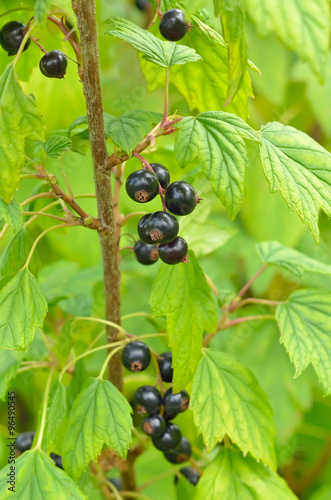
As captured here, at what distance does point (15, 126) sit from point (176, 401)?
1.79ft

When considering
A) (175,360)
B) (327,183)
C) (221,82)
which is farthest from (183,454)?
(221,82)

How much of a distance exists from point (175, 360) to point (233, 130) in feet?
1.25

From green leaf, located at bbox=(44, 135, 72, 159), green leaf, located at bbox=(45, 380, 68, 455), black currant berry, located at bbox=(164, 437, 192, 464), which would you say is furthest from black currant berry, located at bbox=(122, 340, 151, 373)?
green leaf, located at bbox=(44, 135, 72, 159)

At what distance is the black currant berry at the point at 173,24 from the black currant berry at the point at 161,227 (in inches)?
10.4

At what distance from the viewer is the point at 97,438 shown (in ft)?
2.73

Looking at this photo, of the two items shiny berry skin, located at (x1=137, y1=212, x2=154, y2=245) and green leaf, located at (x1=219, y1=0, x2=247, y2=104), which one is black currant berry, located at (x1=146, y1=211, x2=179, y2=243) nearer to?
shiny berry skin, located at (x1=137, y1=212, x2=154, y2=245)

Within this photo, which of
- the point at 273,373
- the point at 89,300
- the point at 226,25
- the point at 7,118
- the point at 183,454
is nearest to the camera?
the point at 226,25

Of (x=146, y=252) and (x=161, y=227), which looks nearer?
(x=161, y=227)

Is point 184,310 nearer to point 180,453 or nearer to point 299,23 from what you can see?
point 180,453

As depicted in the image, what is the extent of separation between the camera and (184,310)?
89 cm

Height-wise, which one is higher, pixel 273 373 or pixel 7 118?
pixel 7 118

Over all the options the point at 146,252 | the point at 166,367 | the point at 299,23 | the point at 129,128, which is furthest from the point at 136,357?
the point at 299,23

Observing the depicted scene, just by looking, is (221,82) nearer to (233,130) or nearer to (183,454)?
(233,130)

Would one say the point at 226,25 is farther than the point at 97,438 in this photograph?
No
